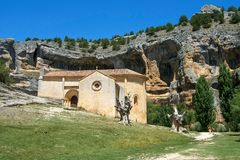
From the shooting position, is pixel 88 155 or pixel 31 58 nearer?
pixel 88 155

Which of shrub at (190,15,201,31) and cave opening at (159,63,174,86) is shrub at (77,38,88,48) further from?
shrub at (190,15,201,31)

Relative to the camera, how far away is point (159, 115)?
71.4m

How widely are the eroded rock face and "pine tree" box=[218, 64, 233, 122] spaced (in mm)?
5775

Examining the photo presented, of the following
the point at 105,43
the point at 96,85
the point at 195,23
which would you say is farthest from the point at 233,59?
the point at 96,85

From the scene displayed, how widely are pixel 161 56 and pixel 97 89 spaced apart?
31545 mm

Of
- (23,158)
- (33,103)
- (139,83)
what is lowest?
(23,158)

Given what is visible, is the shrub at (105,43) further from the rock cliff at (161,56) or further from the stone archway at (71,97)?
the stone archway at (71,97)

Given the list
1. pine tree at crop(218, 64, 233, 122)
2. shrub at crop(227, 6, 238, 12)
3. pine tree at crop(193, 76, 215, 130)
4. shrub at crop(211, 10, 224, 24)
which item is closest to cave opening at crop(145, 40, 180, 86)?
shrub at crop(211, 10, 224, 24)

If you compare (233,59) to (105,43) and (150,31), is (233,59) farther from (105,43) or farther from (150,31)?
(105,43)

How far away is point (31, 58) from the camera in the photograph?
93312mm

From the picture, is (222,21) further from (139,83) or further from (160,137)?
(160,137)

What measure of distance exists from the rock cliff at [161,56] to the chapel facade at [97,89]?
20.5 meters

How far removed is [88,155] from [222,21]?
70.0m

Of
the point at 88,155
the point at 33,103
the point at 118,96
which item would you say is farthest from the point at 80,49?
the point at 88,155
